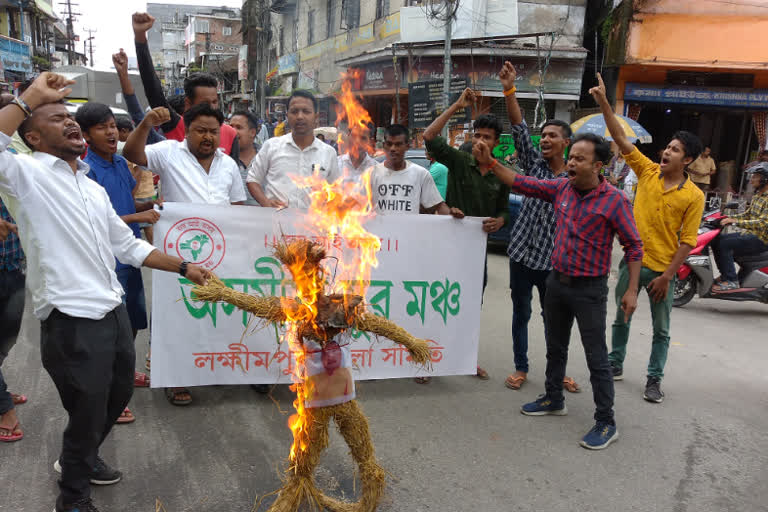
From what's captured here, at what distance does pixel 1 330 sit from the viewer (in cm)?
341

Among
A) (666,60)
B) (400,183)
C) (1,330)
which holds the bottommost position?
(1,330)

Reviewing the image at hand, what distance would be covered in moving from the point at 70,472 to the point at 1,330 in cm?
131

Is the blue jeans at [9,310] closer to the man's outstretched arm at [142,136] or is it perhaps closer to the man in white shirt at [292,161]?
the man's outstretched arm at [142,136]

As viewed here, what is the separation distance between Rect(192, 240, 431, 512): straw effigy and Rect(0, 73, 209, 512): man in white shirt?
484 millimetres

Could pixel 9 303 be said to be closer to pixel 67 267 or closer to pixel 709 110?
pixel 67 267

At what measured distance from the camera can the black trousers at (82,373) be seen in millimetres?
2504

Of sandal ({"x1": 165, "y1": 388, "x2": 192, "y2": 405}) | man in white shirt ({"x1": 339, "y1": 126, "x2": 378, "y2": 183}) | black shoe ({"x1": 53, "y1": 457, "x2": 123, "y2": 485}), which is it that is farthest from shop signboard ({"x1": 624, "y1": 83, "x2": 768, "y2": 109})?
black shoe ({"x1": 53, "y1": 457, "x2": 123, "y2": 485})

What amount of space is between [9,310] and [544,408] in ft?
12.0

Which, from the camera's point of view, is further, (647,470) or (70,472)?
(647,470)

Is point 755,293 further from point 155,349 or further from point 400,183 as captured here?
point 155,349

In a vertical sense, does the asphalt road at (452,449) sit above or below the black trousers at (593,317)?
below

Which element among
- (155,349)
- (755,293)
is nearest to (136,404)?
(155,349)

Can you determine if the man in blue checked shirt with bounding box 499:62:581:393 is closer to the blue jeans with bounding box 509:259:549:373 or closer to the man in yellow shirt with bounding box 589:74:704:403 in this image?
the blue jeans with bounding box 509:259:549:373

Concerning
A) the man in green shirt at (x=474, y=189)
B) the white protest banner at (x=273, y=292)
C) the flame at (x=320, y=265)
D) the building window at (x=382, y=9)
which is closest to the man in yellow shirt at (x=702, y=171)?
the building window at (x=382, y=9)
